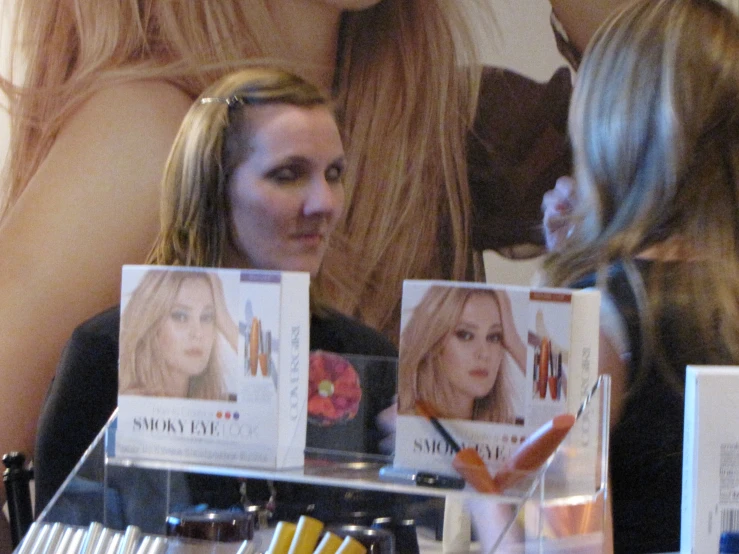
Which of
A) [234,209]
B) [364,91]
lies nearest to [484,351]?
[234,209]

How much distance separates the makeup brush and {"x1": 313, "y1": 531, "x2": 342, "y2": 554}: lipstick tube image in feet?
0.41

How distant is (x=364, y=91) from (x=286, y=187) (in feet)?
0.82

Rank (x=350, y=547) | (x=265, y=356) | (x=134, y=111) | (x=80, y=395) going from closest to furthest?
(x=350, y=547)
(x=265, y=356)
(x=80, y=395)
(x=134, y=111)

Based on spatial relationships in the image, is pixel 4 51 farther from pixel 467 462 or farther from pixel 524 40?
pixel 467 462

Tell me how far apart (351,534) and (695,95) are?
81cm

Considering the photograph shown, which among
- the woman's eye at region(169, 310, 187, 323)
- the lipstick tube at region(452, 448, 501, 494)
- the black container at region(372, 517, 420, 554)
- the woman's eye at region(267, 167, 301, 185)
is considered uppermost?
the woman's eye at region(267, 167, 301, 185)

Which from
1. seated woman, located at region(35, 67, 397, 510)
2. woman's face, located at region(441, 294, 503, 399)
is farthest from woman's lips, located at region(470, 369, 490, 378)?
seated woman, located at region(35, 67, 397, 510)

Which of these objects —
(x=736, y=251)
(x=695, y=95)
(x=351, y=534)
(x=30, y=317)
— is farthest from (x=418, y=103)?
(x=351, y=534)

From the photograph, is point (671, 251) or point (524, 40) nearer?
point (671, 251)

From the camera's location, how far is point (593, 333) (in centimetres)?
75

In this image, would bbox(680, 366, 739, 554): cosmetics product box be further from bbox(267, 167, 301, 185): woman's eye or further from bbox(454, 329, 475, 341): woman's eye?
bbox(267, 167, 301, 185): woman's eye

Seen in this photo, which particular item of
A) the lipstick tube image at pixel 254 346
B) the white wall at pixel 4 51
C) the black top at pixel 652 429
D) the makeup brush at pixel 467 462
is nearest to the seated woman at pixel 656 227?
the black top at pixel 652 429

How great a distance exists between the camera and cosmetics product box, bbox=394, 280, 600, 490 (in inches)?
28.9

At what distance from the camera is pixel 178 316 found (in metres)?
0.80
